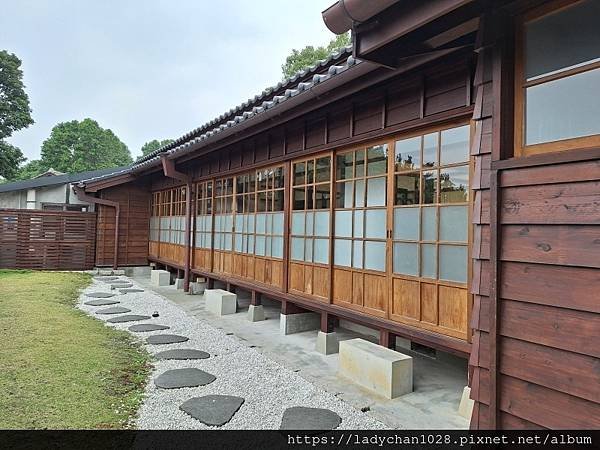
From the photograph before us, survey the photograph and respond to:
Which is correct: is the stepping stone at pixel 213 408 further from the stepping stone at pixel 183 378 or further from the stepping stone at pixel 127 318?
the stepping stone at pixel 127 318

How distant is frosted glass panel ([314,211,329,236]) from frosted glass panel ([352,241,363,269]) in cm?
55

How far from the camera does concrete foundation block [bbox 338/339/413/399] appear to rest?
3.49 meters

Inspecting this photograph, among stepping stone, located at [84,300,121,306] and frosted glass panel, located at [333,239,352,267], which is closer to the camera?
frosted glass panel, located at [333,239,352,267]

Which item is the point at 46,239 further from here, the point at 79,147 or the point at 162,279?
the point at 79,147

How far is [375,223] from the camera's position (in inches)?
166

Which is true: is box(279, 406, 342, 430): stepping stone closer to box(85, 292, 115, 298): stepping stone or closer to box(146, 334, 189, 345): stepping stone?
box(146, 334, 189, 345): stepping stone

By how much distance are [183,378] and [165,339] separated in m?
1.58

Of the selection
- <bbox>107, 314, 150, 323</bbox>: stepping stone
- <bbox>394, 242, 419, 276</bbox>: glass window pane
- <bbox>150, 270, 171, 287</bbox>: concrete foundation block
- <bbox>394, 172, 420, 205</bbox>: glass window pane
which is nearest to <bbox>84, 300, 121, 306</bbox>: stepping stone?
<bbox>107, 314, 150, 323</bbox>: stepping stone

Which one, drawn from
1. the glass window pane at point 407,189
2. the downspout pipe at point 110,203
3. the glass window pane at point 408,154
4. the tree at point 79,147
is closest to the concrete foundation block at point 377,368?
the glass window pane at point 407,189

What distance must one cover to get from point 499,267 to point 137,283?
1029 centimetres

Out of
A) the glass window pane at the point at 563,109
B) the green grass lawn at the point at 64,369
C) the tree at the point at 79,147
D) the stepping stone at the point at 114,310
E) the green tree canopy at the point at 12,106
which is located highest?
the tree at the point at 79,147

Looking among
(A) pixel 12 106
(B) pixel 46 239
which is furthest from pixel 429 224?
(A) pixel 12 106

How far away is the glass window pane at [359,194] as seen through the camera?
174 inches

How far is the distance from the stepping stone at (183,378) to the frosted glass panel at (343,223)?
7.08ft
